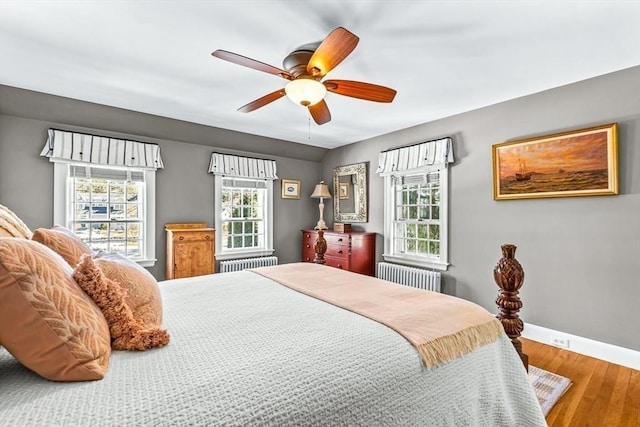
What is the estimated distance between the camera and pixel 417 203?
4152 mm

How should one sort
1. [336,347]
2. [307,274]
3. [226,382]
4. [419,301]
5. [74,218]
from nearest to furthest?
[226,382]
[336,347]
[419,301]
[307,274]
[74,218]

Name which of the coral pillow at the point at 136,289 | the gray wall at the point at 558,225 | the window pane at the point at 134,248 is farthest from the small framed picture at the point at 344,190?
the coral pillow at the point at 136,289

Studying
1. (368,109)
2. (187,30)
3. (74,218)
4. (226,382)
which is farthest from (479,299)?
(74,218)

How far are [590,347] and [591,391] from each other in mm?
687

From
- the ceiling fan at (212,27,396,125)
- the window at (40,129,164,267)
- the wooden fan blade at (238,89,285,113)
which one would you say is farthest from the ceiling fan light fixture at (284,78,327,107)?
the window at (40,129,164,267)

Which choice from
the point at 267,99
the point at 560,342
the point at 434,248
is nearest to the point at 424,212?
the point at 434,248

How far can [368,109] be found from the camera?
11.3 ft

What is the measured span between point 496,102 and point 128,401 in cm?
384

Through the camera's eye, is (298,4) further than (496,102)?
No

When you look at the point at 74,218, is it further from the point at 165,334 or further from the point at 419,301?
the point at 419,301

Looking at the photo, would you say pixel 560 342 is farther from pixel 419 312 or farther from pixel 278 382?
pixel 278 382

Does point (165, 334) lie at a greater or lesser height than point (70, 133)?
lesser

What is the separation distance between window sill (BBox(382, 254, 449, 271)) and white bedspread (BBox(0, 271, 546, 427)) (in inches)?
90.8

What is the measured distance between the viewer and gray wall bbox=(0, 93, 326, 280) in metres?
3.14
